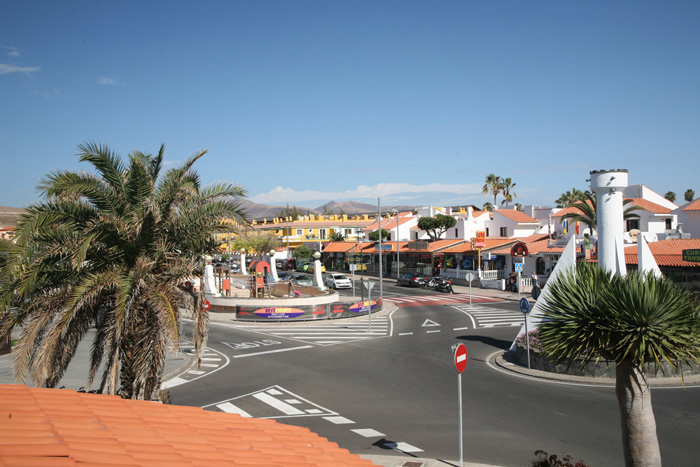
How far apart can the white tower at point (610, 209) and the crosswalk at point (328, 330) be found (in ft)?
39.0

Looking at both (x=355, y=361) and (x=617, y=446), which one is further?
(x=355, y=361)

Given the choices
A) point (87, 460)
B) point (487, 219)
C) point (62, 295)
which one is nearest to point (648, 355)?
point (87, 460)

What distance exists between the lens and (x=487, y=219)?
62.1 meters

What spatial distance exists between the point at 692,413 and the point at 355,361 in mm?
10715

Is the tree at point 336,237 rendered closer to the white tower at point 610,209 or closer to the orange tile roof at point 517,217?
the orange tile roof at point 517,217

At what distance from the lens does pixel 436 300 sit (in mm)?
39531

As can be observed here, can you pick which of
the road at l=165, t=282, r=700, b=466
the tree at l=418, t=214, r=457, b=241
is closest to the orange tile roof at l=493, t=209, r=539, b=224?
the tree at l=418, t=214, r=457, b=241

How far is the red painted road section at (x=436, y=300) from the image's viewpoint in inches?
1492

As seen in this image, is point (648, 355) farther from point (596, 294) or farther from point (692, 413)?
point (692, 413)

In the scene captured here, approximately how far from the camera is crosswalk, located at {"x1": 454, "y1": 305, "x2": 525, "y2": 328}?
91.7ft

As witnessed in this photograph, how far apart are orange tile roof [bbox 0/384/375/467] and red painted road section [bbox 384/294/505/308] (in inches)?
1186

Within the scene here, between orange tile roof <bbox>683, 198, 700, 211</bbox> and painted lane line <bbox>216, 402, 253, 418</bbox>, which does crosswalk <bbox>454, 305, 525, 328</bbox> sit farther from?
orange tile roof <bbox>683, 198, 700, 211</bbox>

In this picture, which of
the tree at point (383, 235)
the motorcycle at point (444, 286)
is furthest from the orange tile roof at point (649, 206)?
the tree at point (383, 235)

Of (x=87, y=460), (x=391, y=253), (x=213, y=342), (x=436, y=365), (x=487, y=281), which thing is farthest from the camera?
(x=391, y=253)
